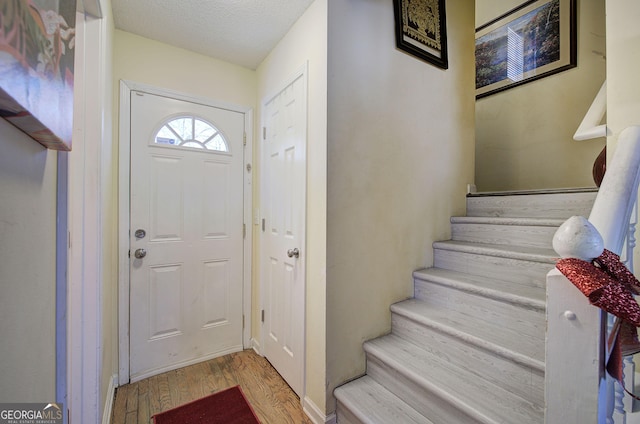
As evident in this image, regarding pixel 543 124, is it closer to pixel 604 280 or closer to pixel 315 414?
pixel 604 280

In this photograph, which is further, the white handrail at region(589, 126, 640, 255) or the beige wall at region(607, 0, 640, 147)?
the beige wall at region(607, 0, 640, 147)

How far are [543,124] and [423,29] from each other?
1851 millimetres

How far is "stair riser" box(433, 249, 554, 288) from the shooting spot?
145cm

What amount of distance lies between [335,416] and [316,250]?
0.95 m

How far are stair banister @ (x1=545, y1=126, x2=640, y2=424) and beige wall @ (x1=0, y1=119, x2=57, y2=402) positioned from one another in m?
1.12

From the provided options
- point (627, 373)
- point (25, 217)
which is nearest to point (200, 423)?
point (25, 217)

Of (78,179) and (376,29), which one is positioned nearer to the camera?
(78,179)

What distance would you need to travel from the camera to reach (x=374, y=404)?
4.56 feet

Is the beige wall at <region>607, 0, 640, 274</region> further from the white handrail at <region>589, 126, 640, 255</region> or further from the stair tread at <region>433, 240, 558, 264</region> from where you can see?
the white handrail at <region>589, 126, 640, 255</region>

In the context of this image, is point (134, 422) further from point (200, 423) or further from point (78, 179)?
point (78, 179)

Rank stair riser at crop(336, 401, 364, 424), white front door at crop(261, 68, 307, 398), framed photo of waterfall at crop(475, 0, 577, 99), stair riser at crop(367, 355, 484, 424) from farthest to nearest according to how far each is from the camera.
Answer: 1. framed photo of waterfall at crop(475, 0, 577, 99)
2. white front door at crop(261, 68, 307, 398)
3. stair riser at crop(336, 401, 364, 424)
4. stair riser at crop(367, 355, 484, 424)

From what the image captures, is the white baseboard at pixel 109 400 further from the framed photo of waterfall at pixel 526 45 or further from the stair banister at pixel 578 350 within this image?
the framed photo of waterfall at pixel 526 45

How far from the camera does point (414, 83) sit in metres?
1.91

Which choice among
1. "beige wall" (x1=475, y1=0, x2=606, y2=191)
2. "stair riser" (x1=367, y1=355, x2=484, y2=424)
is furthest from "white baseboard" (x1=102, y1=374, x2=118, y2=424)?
"beige wall" (x1=475, y1=0, x2=606, y2=191)
